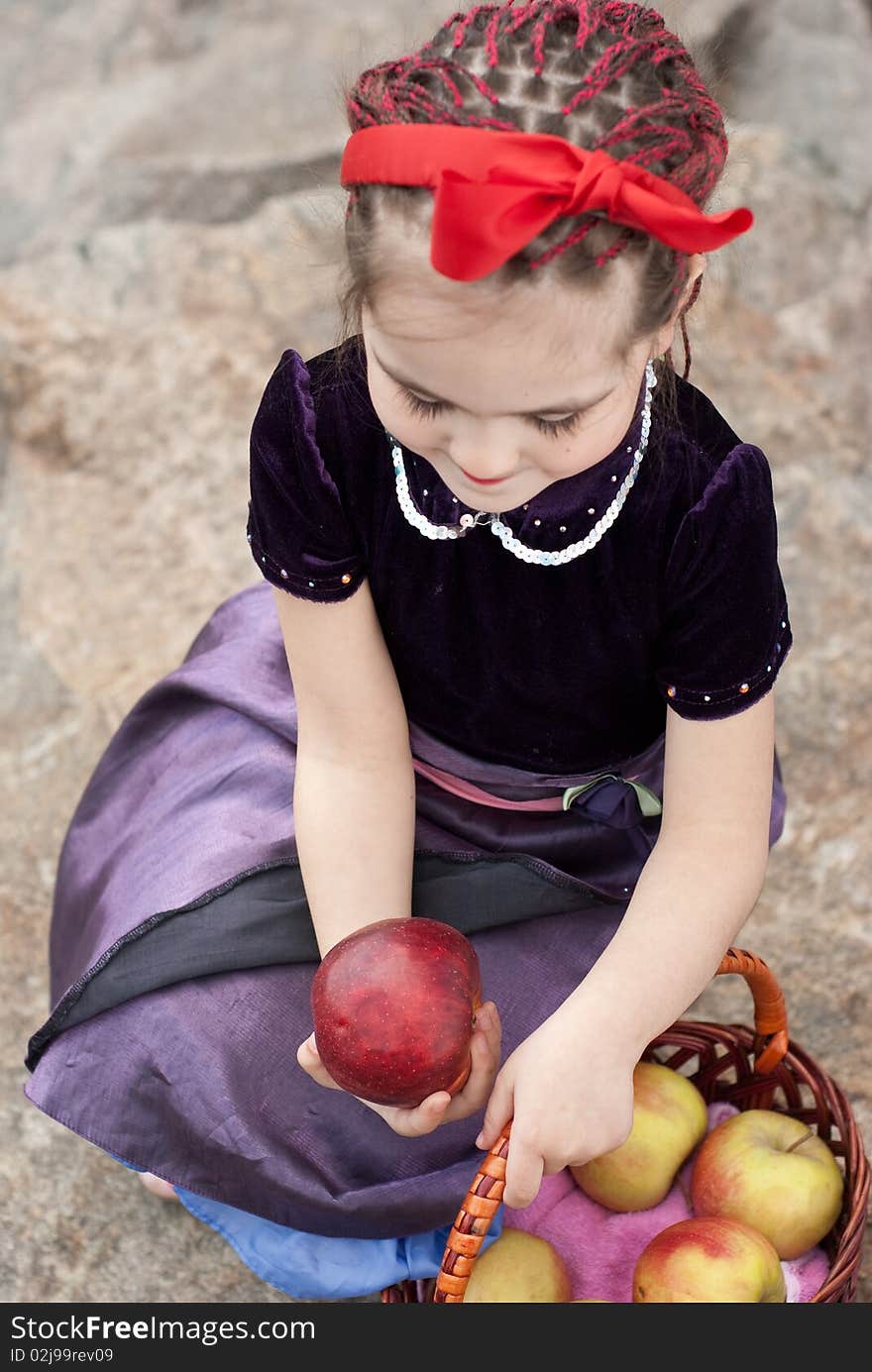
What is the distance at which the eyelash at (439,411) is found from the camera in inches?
42.6

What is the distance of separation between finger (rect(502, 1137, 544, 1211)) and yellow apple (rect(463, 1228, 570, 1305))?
0.23 m

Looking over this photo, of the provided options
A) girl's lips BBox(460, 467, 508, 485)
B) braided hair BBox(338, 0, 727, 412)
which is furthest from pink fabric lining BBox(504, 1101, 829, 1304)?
braided hair BBox(338, 0, 727, 412)

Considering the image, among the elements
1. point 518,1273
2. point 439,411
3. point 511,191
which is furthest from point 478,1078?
point 511,191

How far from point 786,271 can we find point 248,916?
192cm

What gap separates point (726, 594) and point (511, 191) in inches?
19.0

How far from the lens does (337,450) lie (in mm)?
1378

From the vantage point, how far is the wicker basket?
1.35m

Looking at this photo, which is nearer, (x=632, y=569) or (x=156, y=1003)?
(x=632, y=569)

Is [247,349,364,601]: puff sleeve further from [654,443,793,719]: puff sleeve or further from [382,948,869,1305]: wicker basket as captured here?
[382,948,869,1305]: wicker basket

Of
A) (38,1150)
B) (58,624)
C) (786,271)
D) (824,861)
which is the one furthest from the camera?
(786,271)

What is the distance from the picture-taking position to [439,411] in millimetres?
1093

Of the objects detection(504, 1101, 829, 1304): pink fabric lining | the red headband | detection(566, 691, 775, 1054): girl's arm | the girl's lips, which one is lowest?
detection(504, 1101, 829, 1304): pink fabric lining
